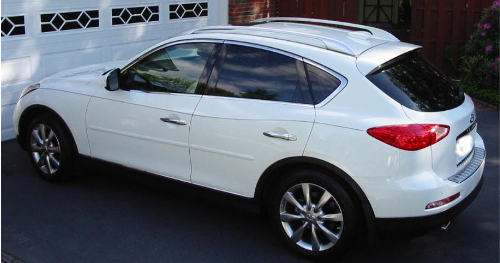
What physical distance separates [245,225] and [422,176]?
68.9 inches

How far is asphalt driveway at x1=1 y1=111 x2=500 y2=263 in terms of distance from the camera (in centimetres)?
507

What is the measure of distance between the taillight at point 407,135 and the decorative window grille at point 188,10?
6.18 meters

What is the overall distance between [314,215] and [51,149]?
111 inches

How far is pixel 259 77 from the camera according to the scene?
512 centimetres

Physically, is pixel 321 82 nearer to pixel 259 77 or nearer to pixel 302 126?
pixel 302 126

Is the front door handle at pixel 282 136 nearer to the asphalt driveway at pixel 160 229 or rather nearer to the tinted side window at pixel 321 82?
the tinted side window at pixel 321 82

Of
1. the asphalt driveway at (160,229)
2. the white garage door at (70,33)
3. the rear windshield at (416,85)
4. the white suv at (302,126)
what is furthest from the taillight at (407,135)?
the white garage door at (70,33)

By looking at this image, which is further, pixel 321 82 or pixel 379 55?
pixel 379 55

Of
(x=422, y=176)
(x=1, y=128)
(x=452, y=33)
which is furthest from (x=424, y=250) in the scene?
(x=452, y=33)

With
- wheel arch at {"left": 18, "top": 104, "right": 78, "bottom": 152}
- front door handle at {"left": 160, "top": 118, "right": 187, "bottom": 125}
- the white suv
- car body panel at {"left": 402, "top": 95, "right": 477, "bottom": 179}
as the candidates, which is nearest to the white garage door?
wheel arch at {"left": 18, "top": 104, "right": 78, "bottom": 152}

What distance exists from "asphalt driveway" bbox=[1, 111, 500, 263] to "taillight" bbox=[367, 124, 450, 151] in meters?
1.06

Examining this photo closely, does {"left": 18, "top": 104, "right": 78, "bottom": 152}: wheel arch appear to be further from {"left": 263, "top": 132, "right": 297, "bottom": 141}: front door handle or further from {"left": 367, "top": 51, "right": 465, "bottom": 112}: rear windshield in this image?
{"left": 367, "top": 51, "right": 465, "bottom": 112}: rear windshield

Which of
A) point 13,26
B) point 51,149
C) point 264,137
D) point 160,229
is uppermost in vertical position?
point 13,26

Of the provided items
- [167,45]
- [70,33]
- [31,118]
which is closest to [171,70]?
[167,45]
